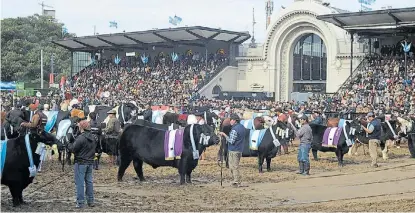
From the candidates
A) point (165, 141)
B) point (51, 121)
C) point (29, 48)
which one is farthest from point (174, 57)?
point (165, 141)

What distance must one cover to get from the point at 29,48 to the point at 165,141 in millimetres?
67184

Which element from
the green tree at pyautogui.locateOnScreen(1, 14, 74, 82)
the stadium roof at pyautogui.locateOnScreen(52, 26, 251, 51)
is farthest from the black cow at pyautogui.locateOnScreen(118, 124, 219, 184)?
the green tree at pyautogui.locateOnScreen(1, 14, 74, 82)

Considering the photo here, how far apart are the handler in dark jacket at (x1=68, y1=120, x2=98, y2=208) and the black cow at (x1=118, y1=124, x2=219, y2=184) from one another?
3423 mm

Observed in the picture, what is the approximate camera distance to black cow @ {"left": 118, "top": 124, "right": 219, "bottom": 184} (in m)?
14.6

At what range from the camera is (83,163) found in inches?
449

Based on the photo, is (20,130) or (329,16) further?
(329,16)

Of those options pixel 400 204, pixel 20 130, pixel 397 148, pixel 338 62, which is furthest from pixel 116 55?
pixel 400 204

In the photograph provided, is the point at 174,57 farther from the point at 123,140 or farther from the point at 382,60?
the point at 123,140

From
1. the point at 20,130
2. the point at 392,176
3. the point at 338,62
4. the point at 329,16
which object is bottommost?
the point at 392,176

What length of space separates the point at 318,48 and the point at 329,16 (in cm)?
753

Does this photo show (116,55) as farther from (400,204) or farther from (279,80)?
(400,204)

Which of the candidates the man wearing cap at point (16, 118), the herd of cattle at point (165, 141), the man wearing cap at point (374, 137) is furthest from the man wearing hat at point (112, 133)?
the man wearing cap at point (374, 137)

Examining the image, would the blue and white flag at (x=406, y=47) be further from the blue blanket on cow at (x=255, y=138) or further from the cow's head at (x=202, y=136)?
the cow's head at (x=202, y=136)

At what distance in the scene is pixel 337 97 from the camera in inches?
1544
